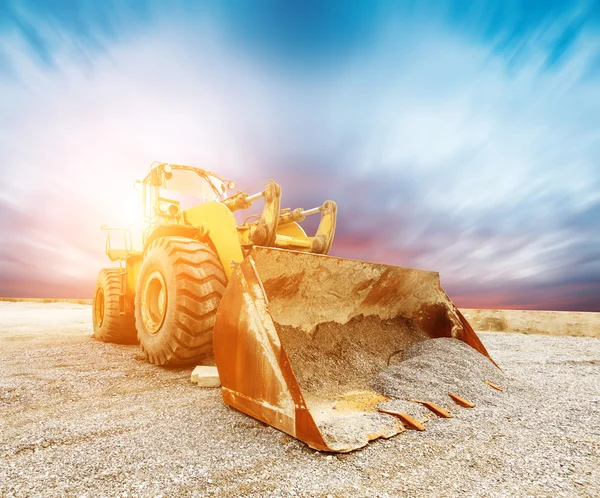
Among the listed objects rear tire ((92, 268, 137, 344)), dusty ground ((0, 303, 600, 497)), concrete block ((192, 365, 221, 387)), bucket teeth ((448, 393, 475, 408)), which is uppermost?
rear tire ((92, 268, 137, 344))

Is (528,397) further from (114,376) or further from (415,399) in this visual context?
(114,376)

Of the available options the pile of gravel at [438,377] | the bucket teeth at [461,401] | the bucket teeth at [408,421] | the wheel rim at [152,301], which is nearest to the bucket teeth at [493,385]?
the pile of gravel at [438,377]

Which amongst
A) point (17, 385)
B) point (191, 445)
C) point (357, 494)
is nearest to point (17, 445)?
point (191, 445)

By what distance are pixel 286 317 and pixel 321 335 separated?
354mm

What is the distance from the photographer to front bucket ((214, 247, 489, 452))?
182 centimetres

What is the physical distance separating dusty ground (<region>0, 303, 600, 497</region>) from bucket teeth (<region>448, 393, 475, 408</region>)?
6cm

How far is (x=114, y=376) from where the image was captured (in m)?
3.26

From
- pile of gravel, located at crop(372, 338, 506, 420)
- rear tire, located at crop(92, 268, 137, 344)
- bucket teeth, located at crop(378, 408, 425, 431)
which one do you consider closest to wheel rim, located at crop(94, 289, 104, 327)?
rear tire, located at crop(92, 268, 137, 344)

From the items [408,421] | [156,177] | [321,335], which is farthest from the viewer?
[156,177]

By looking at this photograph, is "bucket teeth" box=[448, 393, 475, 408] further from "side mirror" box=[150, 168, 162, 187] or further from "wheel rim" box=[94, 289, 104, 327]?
"wheel rim" box=[94, 289, 104, 327]

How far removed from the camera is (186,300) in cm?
294

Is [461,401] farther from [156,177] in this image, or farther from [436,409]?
[156,177]

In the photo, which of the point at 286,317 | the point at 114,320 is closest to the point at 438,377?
the point at 286,317

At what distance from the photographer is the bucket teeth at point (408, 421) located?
1945 mm
